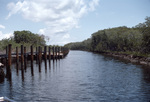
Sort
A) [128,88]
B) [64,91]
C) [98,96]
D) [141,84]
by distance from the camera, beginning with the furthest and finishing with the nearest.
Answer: [141,84] → [128,88] → [64,91] → [98,96]

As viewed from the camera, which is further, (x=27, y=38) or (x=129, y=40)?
(x=27, y=38)

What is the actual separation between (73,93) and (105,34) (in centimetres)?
9962

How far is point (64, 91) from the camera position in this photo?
1788cm

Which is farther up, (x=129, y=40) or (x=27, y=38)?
(x=27, y=38)

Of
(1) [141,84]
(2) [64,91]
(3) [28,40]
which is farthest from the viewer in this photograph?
(3) [28,40]

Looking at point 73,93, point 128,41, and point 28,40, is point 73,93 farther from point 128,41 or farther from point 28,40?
point 28,40

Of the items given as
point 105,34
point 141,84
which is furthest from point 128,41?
point 141,84

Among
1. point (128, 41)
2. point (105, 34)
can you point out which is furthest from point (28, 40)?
point (128, 41)

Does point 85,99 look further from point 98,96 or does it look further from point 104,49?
point 104,49

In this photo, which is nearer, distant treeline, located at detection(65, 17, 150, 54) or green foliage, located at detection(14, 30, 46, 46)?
distant treeline, located at detection(65, 17, 150, 54)

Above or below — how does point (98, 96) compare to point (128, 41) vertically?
below

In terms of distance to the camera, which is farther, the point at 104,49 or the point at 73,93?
the point at 104,49

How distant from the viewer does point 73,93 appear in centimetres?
1720

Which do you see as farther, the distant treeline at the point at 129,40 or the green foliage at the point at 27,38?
the green foliage at the point at 27,38
